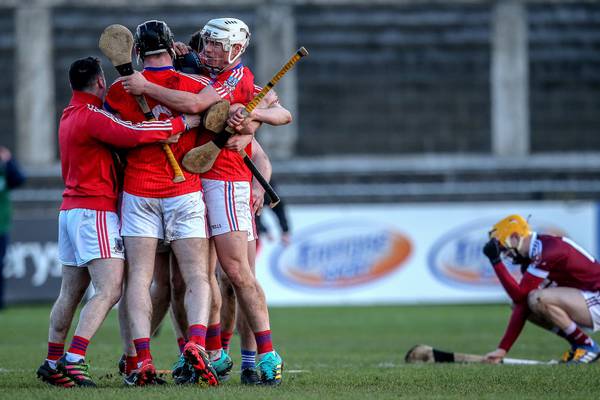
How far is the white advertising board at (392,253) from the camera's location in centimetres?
1784

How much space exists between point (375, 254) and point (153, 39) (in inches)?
425

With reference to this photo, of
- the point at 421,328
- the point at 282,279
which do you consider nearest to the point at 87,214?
the point at 421,328

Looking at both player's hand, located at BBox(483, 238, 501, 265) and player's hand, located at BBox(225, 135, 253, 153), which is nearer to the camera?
player's hand, located at BBox(225, 135, 253, 153)

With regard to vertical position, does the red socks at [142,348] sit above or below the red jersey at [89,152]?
below

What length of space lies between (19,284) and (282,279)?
423cm

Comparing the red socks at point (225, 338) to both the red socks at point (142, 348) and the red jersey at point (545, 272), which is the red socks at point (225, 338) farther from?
the red jersey at point (545, 272)

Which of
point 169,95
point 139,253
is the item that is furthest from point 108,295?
point 169,95

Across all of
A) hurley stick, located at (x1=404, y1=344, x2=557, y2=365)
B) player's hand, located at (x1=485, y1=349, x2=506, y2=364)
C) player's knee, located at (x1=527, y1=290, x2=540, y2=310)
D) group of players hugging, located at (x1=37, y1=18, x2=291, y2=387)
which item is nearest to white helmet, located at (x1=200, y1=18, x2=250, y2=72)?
group of players hugging, located at (x1=37, y1=18, x2=291, y2=387)

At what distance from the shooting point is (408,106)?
2384cm

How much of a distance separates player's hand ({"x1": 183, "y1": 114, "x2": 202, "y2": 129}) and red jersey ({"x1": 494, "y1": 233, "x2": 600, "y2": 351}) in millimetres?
3583

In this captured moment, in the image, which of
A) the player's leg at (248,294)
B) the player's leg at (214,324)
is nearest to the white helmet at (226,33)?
the player's leg at (248,294)

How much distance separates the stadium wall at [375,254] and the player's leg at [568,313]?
7677 mm

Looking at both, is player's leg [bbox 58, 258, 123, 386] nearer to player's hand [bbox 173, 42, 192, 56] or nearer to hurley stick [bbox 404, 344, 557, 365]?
player's hand [bbox 173, 42, 192, 56]

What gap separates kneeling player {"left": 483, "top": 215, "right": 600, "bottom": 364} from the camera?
9961 millimetres
